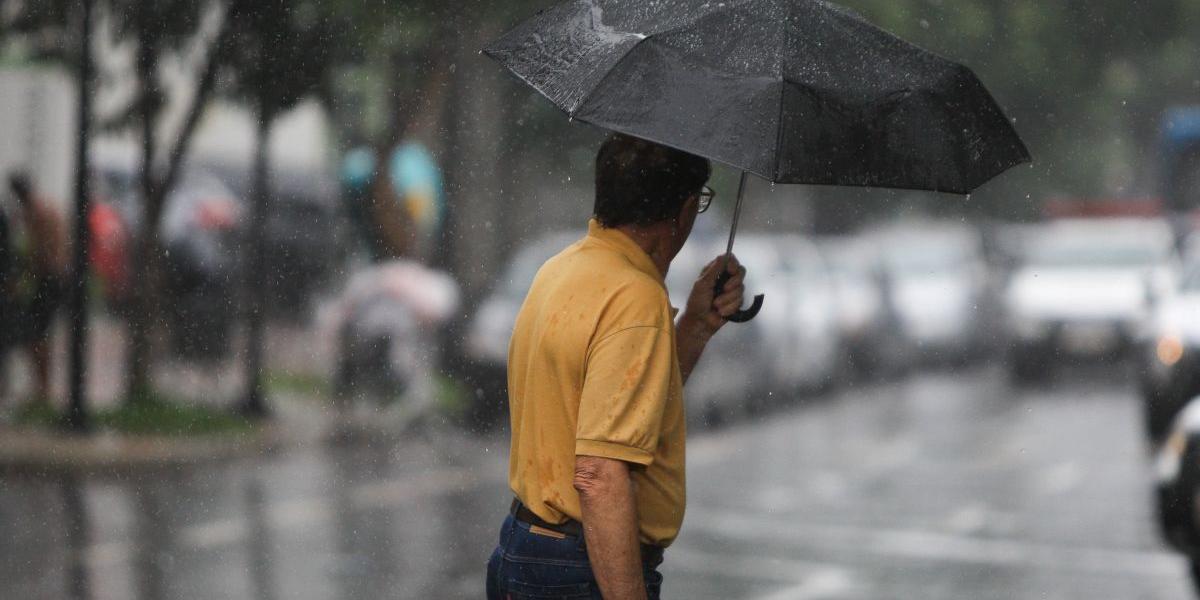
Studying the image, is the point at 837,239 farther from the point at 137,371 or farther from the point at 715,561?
the point at 137,371

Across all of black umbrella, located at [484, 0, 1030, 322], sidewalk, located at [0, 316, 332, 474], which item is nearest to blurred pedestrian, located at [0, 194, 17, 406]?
sidewalk, located at [0, 316, 332, 474]

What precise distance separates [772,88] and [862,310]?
28.7 ft

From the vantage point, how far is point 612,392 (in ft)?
9.32

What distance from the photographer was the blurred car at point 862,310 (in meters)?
9.39

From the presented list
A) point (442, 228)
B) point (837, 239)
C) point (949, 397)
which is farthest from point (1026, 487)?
point (442, 228)

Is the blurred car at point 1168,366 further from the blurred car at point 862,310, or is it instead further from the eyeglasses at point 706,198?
the eyeglasses at point 706,198

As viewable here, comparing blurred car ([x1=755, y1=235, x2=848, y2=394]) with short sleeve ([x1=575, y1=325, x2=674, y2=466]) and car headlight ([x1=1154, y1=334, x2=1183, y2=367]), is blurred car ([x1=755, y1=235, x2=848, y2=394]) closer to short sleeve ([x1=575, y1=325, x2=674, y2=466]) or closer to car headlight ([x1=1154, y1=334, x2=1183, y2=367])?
car headlight ([x1=1154, y1=334, x2=1183, y2=367])

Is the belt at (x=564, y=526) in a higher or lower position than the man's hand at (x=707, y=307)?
lower

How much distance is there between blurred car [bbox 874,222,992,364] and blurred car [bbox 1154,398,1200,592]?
802mm

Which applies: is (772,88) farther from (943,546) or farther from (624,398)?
(943,546)

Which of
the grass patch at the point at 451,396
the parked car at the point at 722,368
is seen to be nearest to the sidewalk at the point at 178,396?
the grass patch at the point at 451,396

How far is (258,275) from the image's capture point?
5891 mm

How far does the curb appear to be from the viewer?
616 centimetres

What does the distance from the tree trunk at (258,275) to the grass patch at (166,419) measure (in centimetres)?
8
